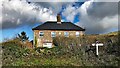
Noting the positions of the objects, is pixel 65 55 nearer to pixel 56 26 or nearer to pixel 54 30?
pixel 54 30

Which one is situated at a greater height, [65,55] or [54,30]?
[54,30]

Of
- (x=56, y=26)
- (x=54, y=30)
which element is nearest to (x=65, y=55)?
(x=54, y=30)

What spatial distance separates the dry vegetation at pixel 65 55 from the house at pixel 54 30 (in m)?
14.7

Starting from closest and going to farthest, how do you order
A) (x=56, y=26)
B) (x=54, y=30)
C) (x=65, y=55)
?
(x=65, y=55)
(x=54, y=30)
(x=56, y=26)

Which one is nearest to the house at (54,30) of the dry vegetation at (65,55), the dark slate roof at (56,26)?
the dark slate roof at (56,26)

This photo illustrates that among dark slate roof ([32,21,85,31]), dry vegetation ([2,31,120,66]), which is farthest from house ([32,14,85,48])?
dry vegetation ([2,31,120,66])

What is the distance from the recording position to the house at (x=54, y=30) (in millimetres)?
35312

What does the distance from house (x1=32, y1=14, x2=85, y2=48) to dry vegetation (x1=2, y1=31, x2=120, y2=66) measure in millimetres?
14708

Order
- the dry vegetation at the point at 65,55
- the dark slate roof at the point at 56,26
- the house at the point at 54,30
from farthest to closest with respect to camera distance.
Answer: the dark slate roof at the point at 56,26 → the house at the point at 54,30 → the dry vegetation at the point at 65,55

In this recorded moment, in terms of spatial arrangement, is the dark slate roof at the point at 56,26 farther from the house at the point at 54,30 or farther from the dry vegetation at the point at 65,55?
the dry vegetation at the point at 65,55

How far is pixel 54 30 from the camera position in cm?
3609

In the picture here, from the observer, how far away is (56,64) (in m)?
16.2

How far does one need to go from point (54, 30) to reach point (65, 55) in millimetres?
17872

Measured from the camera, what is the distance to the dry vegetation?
16.6 meters
